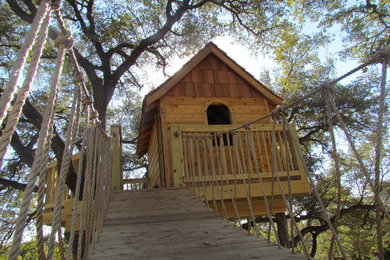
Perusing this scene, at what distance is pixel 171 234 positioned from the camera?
2.59 m

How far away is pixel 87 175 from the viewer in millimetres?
2035

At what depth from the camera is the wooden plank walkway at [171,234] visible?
1967 mm

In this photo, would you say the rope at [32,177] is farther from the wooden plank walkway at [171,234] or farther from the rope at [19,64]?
the wooden plank walkway at [171,234]

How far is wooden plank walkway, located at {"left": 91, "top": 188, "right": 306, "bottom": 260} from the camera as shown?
6.45 ft

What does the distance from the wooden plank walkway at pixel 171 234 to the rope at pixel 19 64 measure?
155cm

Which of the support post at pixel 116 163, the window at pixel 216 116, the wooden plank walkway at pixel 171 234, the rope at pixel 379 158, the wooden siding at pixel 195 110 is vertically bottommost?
the wooden plank walkway at pixel 171 234

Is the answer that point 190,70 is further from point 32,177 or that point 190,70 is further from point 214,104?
point 32,177

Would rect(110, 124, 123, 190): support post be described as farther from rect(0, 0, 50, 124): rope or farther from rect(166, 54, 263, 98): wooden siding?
rect(0, 0, 50, 124): rope

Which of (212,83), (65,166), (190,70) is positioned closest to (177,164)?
(212,83)

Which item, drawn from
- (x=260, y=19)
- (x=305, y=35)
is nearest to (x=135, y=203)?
(x=260, y=19)

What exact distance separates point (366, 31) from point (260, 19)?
467cm

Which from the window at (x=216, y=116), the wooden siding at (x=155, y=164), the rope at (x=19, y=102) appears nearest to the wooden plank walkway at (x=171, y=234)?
the rope at (x=19, y=102)

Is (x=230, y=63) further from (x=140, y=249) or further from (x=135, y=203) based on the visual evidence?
(x=140, y=249)

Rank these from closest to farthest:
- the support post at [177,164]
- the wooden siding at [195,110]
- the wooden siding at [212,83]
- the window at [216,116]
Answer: the support post at [177,164]
the wooden siding at [195,110]
the wooden siding at [212,83]
the window at [216,116]
